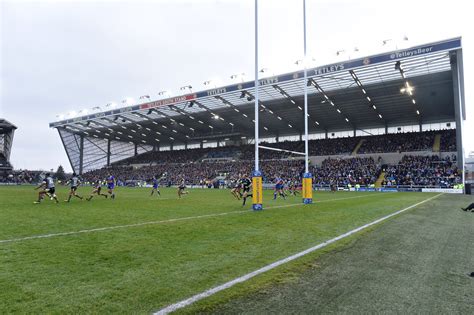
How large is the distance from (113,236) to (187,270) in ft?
11.8

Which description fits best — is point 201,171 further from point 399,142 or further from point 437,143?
point 437,143

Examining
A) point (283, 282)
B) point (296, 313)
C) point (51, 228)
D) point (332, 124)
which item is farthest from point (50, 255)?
point (332, 124)

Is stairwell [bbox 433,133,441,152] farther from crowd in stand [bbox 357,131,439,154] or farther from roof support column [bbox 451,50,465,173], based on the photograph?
roof support column [bbox 451,50,465,173]

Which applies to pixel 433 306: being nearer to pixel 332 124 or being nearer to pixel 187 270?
pixel 187 270

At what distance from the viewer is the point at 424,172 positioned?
3872cm

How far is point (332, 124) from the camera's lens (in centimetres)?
5556

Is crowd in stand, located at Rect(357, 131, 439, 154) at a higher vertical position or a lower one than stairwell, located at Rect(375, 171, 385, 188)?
higher

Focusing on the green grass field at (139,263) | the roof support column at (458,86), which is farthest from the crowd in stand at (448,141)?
the green grass field at (139,263)

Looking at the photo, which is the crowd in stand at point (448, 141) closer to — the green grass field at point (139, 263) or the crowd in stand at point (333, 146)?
the crowd in stand at point (333, 146)

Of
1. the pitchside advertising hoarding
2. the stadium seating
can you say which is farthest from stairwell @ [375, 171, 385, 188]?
the pitchside advertising hoarding

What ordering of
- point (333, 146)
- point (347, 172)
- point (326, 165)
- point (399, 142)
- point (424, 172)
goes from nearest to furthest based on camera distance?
point (424, 172), point (347, 172), point (399, 142), point (326, 165), point (333, 146)

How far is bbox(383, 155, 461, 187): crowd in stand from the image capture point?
3625 centimetres

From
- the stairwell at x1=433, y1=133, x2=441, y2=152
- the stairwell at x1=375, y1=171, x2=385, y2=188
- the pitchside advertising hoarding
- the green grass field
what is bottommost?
the green grass field

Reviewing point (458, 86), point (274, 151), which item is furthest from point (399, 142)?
point (274, 151)
